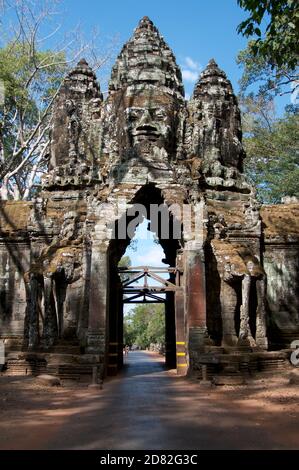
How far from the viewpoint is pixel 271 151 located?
29.3m

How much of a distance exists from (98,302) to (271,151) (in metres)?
20.2

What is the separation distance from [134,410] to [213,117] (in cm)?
1424

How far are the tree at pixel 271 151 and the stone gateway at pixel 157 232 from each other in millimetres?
8843

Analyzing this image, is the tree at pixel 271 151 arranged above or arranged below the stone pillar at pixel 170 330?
above

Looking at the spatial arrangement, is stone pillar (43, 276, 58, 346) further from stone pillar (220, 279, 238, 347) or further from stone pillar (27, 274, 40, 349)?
stone pillar (220, 279, 238, 347)

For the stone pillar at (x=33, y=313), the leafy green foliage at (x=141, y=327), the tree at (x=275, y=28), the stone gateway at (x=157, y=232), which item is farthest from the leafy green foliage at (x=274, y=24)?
the leafy green foliage at (x=141, y=327)

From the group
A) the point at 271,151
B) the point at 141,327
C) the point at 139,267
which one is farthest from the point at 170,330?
the point at 141,327

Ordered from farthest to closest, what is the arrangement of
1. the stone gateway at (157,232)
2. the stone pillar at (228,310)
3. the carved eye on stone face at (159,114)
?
the carved eye on stone face at (159,114), the stone pillar at (228,310), the stone gateway at (157,232)

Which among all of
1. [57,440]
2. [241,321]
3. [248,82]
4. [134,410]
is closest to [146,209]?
[241,321]

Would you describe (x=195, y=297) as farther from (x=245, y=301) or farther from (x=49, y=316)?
(x=49, y=316)

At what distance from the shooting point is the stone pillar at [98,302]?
40.4ft

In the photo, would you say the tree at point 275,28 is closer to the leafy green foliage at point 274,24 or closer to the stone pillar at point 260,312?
the leafy green foliage at point 274,24

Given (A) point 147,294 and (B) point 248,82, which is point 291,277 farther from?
(B) point 248,82

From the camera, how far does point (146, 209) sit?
1537 cm
